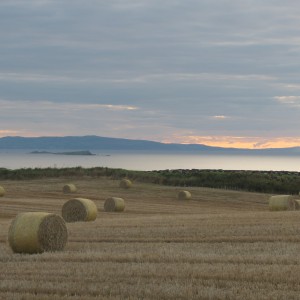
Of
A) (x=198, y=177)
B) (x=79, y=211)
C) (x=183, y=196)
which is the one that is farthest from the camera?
(x=198, y=177)

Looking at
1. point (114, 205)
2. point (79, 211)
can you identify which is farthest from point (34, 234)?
point (114, 205)

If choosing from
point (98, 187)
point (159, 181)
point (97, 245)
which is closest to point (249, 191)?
point (159, 181)

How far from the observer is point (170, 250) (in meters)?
16.5

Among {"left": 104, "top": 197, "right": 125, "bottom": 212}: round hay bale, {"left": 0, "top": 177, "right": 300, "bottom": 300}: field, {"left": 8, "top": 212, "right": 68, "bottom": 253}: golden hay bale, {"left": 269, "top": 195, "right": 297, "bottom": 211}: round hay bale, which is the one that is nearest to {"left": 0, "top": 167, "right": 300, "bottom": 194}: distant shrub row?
{"left": 269, "top": 195, "right": 297, "bottom": 211}: round hay bale

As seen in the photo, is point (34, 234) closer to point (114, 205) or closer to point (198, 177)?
point (114, 205)

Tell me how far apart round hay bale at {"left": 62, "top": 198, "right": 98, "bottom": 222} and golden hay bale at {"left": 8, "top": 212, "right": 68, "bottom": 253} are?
12.4 metres

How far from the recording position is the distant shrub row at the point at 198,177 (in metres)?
62.8

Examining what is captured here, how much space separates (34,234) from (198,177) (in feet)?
171

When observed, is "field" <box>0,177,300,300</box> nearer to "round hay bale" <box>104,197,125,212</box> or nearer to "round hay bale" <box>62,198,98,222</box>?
"round hay bale" <box>62,198,98,222</box>

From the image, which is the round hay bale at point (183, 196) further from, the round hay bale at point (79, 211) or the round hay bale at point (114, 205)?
the round hay bale at point (79, 211)

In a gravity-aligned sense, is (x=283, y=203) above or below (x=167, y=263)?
above

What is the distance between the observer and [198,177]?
68.4m

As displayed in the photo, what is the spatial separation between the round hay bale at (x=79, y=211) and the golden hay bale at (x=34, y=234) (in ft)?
40.8

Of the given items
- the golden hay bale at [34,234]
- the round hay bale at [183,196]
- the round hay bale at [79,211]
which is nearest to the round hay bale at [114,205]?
the round hay bale at [79,211]
